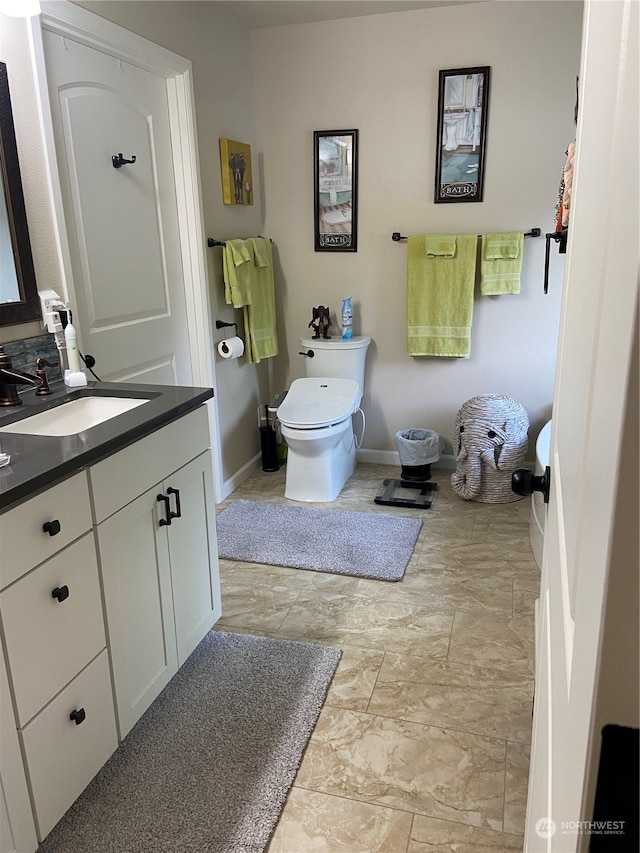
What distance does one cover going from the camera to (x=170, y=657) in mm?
1834

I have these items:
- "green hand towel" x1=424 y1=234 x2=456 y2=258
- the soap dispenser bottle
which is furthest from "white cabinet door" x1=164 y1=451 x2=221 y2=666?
"green hand towel" x1=424 y1=234 x2=456 y2=258

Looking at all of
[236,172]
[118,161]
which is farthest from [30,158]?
[236,172]

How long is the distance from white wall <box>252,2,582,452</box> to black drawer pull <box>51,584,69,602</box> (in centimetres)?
261

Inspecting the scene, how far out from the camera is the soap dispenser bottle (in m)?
3.52

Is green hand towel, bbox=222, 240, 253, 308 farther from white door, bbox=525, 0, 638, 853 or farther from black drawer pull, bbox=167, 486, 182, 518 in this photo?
white door, bbox=525, 0, 638, 853

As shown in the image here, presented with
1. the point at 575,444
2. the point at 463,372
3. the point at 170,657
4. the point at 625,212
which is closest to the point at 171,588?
the point at 170,657

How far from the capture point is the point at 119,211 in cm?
248

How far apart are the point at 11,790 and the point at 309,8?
11.2ft

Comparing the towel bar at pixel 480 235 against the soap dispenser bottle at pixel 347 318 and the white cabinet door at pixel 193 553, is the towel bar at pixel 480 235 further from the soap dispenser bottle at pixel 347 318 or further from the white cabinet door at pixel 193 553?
the white cabinet door at pixel 193 553

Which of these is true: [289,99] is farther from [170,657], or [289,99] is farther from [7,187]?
[170,657]

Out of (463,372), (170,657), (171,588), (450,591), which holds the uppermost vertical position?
(463,372)

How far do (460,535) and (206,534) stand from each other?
1394 millimetres

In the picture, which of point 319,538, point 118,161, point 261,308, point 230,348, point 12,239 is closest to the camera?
point 12,239

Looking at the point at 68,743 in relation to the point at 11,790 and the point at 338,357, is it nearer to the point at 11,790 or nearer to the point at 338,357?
the point at 11,790
